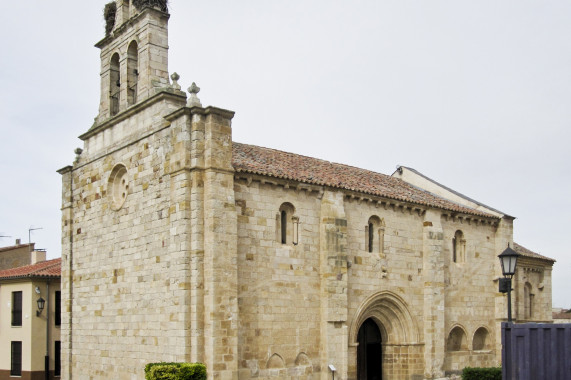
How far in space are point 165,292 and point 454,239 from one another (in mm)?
13975

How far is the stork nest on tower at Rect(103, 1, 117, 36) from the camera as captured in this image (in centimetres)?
2480

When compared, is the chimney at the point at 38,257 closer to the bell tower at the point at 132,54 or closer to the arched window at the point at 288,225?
the bell tower at the point at 132,54

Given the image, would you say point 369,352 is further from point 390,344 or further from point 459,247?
point 459,247

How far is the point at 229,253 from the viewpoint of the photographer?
63.8 ft

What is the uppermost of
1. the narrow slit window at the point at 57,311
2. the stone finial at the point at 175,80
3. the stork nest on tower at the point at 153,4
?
the stork nest on tower at the point at 153,4

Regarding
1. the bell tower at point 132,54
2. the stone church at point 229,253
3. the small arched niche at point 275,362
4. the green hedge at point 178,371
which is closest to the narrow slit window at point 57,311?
the stone church at point 229,253

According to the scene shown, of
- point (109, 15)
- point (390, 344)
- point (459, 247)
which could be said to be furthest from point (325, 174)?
point (109, 15)

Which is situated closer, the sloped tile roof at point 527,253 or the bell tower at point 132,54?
the bell tower at point 132,54

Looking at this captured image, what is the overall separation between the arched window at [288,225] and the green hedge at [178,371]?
555 centimetres

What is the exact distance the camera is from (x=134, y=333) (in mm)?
21469

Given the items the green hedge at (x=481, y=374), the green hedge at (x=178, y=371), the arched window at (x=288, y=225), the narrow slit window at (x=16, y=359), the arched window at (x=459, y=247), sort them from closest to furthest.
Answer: the green hedge at (x=178, y=371), the arched window at (x=288, y=225), the green hedge at (x=481, y=374), the arched window at (x=459, y=247), the narrow slit window at (x=16, y=359)

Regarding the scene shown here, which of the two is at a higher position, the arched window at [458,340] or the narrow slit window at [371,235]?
the narrow slit window at [371,235]

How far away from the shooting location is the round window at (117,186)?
23.2 meters

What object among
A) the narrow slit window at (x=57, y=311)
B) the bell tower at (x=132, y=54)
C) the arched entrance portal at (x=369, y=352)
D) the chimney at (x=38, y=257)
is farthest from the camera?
the chimney at (x=38, y=257)
